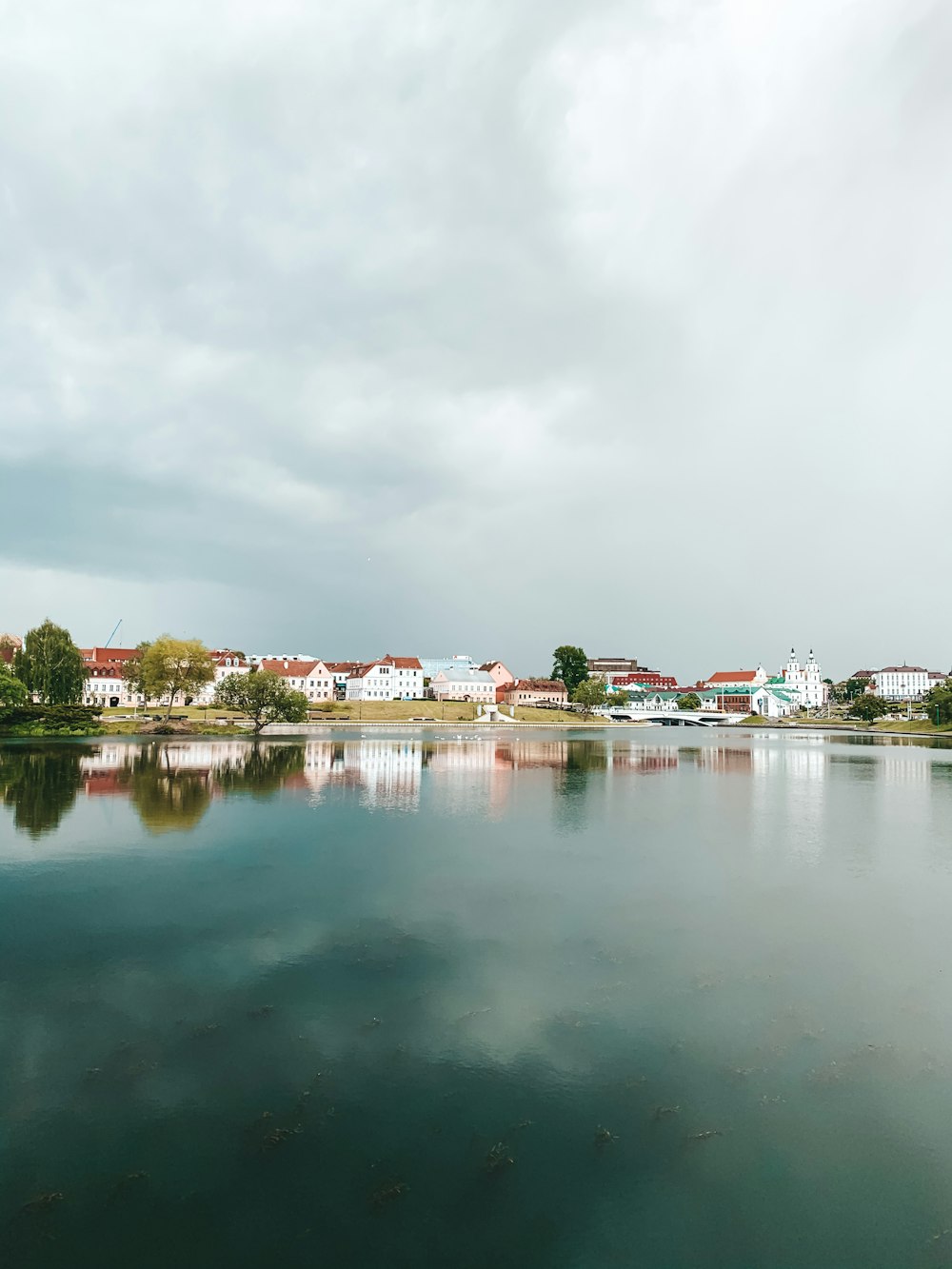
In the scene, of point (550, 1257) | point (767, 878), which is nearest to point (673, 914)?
point (767, 878)

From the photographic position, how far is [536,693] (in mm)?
175625

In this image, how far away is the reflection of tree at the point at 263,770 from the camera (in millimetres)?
39531

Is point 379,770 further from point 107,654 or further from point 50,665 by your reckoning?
point 107,654

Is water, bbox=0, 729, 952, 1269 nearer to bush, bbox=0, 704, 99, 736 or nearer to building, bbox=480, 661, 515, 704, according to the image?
bush, bbox=0, 704, 99, 736

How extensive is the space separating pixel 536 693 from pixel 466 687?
19.9 m

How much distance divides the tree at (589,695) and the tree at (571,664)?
568 cm

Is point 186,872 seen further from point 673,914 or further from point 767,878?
point 767,878

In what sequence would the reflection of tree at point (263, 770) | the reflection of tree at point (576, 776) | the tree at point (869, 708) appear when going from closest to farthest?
the reflection of tree at point (576, 776), the reflection of tree at point (263, 770), the tree at point (869, 708)

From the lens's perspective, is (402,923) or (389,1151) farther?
(402,923)

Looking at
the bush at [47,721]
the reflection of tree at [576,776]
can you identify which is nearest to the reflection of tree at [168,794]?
the reflection of tree at [576,776]

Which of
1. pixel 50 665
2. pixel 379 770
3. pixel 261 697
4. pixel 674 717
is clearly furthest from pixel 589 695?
Result: pixel 379 770

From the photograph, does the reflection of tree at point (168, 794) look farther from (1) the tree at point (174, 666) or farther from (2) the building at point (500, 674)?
(2) the building at point (500, 674)

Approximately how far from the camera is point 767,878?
2181 cm

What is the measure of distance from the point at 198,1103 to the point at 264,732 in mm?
83610
